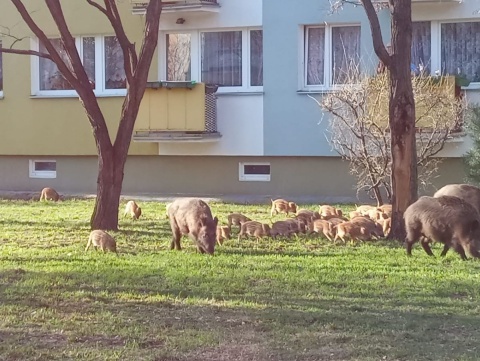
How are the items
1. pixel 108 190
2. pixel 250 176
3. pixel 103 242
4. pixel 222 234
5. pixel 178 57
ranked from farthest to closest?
pixel 178 57 < pixel 250 176 < pixel 108 190 < pixel 222 234 < pixel 103 242

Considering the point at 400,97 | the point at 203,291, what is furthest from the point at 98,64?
the point at 203,291

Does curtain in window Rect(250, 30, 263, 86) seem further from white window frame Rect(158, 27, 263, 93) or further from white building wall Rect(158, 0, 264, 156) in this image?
white building wall Rect(158, 0, 264, 156)

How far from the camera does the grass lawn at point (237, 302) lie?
294 inches

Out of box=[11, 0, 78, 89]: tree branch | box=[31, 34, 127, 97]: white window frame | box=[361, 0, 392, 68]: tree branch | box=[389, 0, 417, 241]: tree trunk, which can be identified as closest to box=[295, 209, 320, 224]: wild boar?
box=[389, 0, 417, 241]: tree trunk

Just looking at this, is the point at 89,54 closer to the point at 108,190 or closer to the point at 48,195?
the point at 48,195

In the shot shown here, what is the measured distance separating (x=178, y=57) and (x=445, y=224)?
13.0 m

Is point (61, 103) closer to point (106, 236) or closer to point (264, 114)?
point (264, 114)

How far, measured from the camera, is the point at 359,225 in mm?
13531

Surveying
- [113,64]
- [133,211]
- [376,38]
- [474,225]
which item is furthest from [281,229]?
[113,64]

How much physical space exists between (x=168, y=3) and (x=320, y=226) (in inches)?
396

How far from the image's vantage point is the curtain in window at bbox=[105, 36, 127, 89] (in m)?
23.9

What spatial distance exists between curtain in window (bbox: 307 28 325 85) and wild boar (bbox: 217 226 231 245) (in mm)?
9189

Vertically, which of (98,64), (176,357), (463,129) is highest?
(98,64)

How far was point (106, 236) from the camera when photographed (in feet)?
41.5
